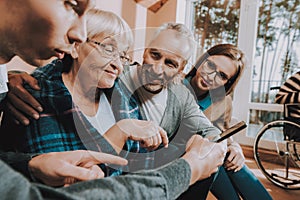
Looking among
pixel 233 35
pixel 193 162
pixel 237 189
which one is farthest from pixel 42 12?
pixel 233 35

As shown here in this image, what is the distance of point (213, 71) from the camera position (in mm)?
492

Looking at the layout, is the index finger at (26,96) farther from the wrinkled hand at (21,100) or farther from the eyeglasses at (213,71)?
the eyeglasses at (213,71)

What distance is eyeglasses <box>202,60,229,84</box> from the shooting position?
487 millimetres

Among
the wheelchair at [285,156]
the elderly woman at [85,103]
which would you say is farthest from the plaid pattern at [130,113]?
the wheelchair at [285,156]

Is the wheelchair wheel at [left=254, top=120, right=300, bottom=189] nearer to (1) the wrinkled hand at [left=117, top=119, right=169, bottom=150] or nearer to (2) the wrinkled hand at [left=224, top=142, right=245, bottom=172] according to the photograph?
(2) the wrinkled hand at [left=224, top=142, right=245, bottom=172]

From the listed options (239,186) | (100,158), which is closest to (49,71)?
(100,158)

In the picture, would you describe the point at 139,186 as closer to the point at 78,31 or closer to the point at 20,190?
the point at 20,190

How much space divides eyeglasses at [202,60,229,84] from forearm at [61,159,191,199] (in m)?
0.27

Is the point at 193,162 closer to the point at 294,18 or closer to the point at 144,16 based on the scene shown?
the point at 144,16

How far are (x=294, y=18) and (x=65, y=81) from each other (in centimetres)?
139

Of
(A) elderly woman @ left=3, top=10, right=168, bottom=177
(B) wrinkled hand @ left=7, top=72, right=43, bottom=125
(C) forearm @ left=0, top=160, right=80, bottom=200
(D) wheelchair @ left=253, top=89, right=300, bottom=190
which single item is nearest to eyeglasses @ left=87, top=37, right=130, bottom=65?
(A) elderly woman @ left=3, top=10, right=168, bottom=177

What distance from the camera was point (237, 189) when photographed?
1.80 feet

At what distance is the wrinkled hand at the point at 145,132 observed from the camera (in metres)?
0.38

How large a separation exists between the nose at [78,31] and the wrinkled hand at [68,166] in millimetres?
140
